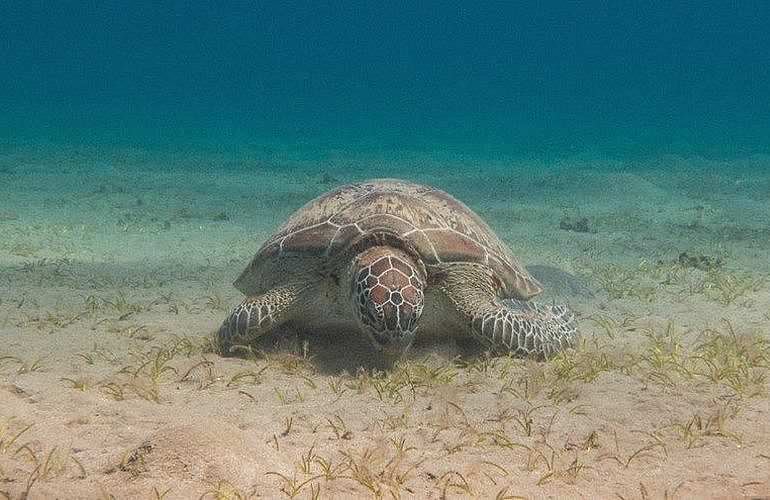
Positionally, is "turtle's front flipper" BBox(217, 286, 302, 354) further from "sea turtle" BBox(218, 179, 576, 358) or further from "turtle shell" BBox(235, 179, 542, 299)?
"turtle shell" BBox(235, 179, 542, 299)

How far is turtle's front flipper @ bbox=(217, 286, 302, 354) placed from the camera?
180 inches

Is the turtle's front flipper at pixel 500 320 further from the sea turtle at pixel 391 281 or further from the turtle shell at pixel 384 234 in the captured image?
the turtle shell at pixel 384 234

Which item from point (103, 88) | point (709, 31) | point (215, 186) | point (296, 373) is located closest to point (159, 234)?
point (215, 186)

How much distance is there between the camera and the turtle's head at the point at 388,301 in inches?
164

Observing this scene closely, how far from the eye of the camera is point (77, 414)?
3172mm

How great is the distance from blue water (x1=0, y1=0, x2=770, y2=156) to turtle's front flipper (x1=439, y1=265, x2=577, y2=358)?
86.4 feet

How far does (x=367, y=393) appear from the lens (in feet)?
12.7

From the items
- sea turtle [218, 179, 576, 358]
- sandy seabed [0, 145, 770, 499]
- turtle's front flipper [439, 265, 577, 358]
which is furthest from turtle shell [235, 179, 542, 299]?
sandy seabed [0, 145, 770, 499]

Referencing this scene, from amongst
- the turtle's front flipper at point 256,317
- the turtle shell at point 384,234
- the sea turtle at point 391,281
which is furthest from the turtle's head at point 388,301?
the turtle's front flipper at point 256,317

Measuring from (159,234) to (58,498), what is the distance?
853 centimetres

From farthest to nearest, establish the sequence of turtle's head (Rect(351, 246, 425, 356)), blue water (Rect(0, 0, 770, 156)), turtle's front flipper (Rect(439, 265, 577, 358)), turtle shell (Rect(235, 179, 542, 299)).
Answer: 1. blue water (Rect(0, 0, 770, 156))
2. turtle shell (Rect(235, 179, 542, 299))
3. turtle's front flipper (Rect(439, 265, 577, 358))
4. turtle's head (Rect(351, 246, 425, 356))

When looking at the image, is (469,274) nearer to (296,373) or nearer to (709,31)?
(296,373)

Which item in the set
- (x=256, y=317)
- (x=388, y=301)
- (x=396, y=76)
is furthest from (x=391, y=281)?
(x=396, y=76)

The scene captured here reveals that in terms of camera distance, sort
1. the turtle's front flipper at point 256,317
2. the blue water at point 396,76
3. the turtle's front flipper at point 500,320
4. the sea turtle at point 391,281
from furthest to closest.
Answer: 1. the blue water at point 396,76
2. the turtle's front flipper at point 256,317
3. the turtle's front flipper at point 500,320
4. the sea turtle at point 391,281
